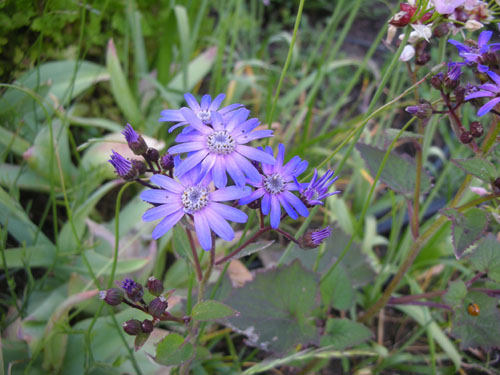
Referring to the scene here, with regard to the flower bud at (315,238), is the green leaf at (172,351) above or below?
below

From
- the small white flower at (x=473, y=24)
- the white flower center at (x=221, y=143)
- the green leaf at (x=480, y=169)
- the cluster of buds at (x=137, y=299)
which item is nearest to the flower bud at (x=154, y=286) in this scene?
the cluster of buds at (x=137, y=299)

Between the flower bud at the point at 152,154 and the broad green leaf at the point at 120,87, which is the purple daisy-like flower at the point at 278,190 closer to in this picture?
the flower bud at the point at 152,154

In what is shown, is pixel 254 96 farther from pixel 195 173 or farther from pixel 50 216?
pixel 195 173

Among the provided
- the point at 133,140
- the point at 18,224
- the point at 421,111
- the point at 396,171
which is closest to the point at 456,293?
the point at 396,171

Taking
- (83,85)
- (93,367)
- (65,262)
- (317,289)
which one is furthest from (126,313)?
(83,85)

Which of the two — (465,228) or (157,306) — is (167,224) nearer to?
(157,306)

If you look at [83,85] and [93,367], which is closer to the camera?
[93,367]

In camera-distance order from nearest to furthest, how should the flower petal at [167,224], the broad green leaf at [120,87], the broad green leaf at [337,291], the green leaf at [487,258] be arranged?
the flower petal at [167,224] → the green leaf at [487,258] → the broad green leaf at [337,291] → the broad green leaf at [120,87]
